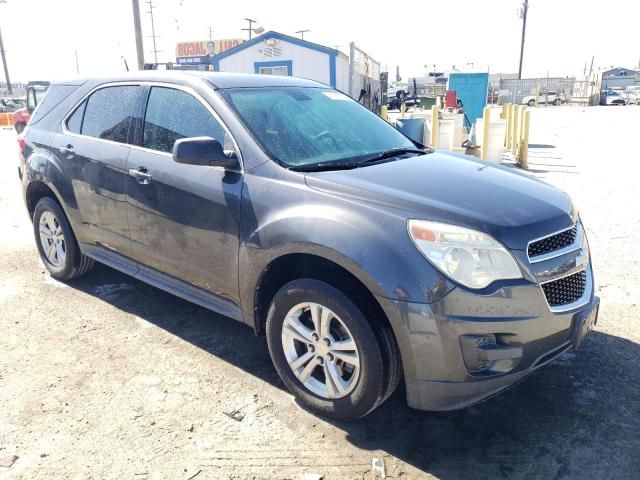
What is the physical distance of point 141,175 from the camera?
3533 mm

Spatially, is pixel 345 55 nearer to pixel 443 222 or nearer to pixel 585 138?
pixel 585 138

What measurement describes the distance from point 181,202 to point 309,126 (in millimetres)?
949

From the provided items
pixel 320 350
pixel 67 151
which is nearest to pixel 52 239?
pixel 67 151

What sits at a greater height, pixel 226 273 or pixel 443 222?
pixel 443 222

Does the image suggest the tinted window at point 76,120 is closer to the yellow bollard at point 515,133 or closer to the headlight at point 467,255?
the headlight at point 467,255

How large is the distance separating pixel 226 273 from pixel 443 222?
4.48ft

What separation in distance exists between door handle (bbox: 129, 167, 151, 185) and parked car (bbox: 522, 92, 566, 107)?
44892 mm

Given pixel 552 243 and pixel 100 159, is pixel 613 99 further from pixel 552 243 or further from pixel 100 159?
pixel 100 159

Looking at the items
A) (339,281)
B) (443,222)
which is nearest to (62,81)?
(339,281)

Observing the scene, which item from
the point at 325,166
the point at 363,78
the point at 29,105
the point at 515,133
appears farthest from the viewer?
the point at 363,78

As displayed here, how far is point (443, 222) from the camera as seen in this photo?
2463 mm

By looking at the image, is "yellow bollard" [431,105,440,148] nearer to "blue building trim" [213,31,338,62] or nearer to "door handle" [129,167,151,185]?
"door handle" [129,167,151,185]

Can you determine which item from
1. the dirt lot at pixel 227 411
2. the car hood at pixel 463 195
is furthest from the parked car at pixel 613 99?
the car hood at pixel 463 195

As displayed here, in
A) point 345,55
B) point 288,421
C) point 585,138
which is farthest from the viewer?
point 345,55
